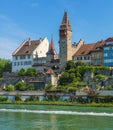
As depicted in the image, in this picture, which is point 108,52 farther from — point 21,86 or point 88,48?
point 21,86

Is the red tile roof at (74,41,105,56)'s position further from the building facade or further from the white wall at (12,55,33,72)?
the white wall at (12,55,33,72)

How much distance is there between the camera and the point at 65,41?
89.6m

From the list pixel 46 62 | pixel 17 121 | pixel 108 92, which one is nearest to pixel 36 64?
pixel 46 62

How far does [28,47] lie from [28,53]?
3301mm

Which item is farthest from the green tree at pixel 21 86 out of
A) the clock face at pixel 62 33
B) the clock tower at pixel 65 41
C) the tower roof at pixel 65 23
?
the tower roof at pixel 65 23

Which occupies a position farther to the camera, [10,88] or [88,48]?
[88,48]

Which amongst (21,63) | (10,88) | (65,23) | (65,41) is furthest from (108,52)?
(21,63)

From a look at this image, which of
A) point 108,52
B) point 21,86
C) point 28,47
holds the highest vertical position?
point 28,47

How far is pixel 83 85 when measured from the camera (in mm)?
76875

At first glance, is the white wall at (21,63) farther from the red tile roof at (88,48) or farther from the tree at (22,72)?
the red tile roof at (88,48)

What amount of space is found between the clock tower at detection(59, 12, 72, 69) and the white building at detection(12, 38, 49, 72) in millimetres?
7093

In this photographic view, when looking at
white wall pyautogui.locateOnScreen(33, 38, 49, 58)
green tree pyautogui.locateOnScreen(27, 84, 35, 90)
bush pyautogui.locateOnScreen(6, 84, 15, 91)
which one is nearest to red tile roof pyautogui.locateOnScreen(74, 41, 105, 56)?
white wall pyautogui.locateOnScreen(33, 38, 49, 58)

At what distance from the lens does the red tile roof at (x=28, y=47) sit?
320 ft

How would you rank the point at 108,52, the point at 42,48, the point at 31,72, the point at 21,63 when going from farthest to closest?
the point at 42,48 < the point at 21,63 < the point at 31,72 < the point at 108,52
